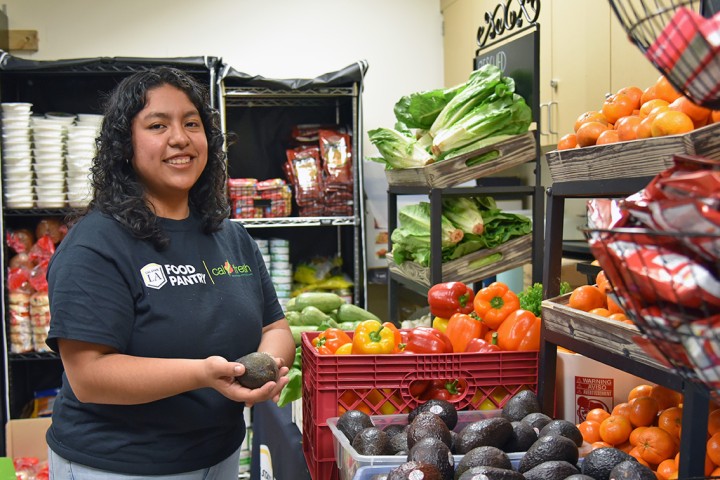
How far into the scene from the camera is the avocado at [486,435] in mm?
1363

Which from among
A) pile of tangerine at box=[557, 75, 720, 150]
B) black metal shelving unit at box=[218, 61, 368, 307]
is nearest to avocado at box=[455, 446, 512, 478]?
pile of tangerine at box=[557, 75, 720, 150]

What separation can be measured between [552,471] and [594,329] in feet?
0.89

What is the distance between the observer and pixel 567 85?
3760mm

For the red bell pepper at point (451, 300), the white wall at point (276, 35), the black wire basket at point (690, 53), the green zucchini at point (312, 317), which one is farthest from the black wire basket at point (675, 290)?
Result: the white wall at point (276, 35)

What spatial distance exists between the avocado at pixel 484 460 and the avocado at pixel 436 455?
2 cm

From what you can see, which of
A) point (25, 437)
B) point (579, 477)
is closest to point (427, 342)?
point (579, 477)

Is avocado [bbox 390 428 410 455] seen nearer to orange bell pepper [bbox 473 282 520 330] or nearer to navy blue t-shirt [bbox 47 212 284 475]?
navy blue t-shirt [bbox 47 212 284 475]

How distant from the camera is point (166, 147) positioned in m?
1.71

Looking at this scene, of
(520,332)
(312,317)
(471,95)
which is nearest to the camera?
(520,332)

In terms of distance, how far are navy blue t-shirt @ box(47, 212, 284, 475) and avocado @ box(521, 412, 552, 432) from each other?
68 centimetres

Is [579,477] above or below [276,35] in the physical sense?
below

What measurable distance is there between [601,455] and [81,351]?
1.02 m

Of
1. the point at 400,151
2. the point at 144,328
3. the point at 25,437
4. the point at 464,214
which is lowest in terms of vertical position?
the point at 25,437

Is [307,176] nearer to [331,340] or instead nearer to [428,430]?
[331,340]
